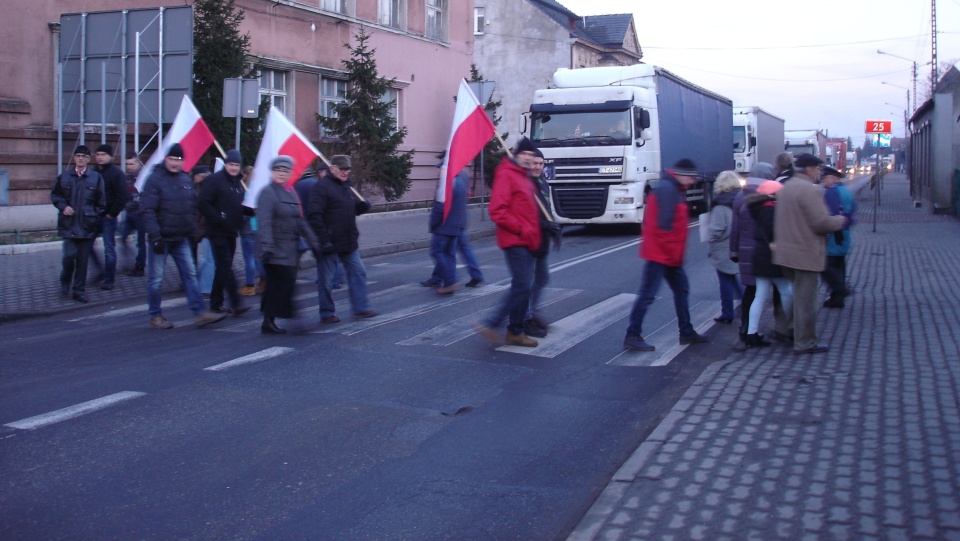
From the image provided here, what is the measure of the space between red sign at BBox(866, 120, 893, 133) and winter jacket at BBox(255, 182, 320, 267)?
66.2ft

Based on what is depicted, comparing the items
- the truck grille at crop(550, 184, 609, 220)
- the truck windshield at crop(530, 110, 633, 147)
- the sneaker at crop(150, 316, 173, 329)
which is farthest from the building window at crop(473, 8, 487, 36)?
the sneaker at crop(150, 316, 173, 329)

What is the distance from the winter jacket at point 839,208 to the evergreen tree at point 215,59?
1408 centimetres

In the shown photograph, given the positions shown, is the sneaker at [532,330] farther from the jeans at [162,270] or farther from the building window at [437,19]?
the building window at [437,19]

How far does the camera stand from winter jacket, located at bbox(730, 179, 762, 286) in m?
8.52

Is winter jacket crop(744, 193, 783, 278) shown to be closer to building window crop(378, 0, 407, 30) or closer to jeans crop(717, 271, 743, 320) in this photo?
jeans crop(717, 271, 743, 320)

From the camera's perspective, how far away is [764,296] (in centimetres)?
840

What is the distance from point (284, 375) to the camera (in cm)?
751

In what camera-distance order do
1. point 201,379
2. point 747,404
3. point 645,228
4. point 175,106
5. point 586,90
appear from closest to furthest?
1. point 747,404
2. point 201,379
3. point 645,228
4. point 175,106
5. point 586,90

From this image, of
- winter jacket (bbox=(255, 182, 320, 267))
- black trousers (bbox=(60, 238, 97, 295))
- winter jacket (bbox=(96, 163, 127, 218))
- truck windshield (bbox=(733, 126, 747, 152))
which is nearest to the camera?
winter jacket (bbox=(255, 182, 320, 267))

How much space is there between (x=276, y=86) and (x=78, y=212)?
15024 mm

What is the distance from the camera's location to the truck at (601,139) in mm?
20859

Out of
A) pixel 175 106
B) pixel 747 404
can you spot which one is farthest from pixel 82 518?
pixel 175 106

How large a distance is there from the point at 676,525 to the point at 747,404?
7.47 feet

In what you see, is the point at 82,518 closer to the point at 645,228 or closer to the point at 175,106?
the point at 645,228
